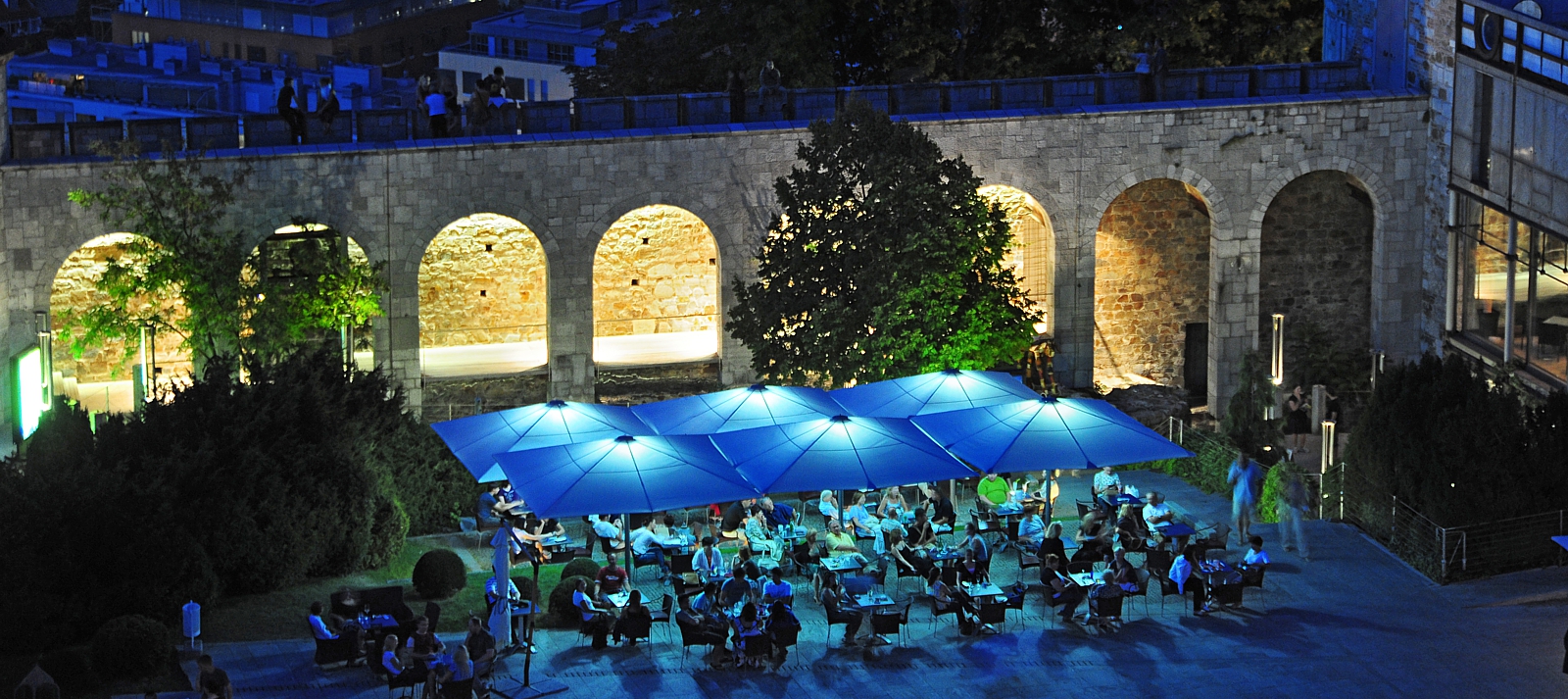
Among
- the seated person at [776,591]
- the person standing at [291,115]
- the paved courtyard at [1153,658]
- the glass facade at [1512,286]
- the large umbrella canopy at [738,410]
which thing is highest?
the person standing at [291,115]

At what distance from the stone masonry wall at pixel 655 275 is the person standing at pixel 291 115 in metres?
5.93

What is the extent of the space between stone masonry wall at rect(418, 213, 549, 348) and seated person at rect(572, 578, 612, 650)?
13535 mm

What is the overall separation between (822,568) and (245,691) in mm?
6699

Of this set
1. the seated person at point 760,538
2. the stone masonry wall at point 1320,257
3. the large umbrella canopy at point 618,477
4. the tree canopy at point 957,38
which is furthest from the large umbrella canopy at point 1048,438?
the tree canopy at point 957,38

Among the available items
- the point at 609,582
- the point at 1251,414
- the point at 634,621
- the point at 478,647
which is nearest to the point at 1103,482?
the point at 1251,414

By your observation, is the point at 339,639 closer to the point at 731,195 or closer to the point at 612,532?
the point at 612,532

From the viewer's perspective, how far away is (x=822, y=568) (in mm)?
22188

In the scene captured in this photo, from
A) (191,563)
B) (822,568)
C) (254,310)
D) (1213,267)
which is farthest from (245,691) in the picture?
(1213,267)

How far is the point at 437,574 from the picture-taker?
2275 centimetres

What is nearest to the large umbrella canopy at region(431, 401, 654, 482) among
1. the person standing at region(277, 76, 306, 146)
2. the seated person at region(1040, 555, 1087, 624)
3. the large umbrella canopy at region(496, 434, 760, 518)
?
the large umbrella canopy at region(496, 434, 760, 518)

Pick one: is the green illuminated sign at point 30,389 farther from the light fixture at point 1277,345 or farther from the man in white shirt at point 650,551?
the light fixture at point 1277,345

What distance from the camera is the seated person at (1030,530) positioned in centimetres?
2372

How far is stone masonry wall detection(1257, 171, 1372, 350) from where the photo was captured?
3478 cm

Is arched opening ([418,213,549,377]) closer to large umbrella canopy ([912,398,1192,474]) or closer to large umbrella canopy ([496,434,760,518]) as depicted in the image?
large umbrella canopy ([496,434,760,518])
